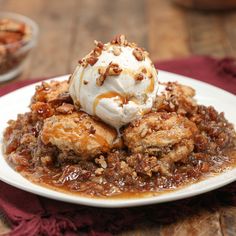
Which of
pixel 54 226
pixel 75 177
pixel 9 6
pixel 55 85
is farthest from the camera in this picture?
pixel 9 6

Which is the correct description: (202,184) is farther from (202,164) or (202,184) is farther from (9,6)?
(9,6)

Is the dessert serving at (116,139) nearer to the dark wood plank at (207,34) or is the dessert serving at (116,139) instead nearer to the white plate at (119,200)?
the white plate at (119,200)

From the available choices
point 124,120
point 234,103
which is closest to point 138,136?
point 124,120

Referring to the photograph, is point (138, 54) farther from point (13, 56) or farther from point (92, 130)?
point (13, 56)

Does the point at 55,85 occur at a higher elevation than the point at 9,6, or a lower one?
higher

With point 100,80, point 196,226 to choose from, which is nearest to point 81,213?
point 196,226

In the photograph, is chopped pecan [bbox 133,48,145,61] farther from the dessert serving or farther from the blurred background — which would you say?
the blurred background

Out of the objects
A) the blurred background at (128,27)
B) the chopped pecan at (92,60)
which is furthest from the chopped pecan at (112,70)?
the blurred background at (128,27)
